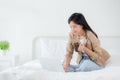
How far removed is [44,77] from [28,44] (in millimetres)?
2064

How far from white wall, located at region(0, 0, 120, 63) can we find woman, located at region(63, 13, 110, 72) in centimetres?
111

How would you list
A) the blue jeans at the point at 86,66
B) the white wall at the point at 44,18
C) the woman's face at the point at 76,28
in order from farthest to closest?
1. the white wall at the point at 44,18
2. the woman's face at the point at 76,28
3. the blue jeans at the point at 86,66

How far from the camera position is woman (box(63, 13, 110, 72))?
8.26ft

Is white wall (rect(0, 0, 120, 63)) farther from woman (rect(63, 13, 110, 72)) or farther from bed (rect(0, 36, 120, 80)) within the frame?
woman (rect(63, 13, 110, 72))

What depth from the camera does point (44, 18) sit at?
386 cm

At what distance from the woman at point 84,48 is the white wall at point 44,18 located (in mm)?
1112

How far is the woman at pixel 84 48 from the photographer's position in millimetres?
2517

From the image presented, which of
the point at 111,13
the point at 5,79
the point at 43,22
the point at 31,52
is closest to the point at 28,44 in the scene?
the point at 31,52

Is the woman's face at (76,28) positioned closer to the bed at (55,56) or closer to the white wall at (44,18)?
the bed at (55,56)

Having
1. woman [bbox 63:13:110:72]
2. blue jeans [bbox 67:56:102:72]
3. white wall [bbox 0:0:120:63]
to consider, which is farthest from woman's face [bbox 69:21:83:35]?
white wall [bbox 0:0:120:63]

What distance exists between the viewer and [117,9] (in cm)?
376

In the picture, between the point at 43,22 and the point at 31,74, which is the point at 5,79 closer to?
the point at 31,74

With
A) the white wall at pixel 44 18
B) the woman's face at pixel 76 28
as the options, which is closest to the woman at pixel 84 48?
the woman's face at pixel 76 28

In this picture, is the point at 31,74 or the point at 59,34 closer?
the point at 31,74
